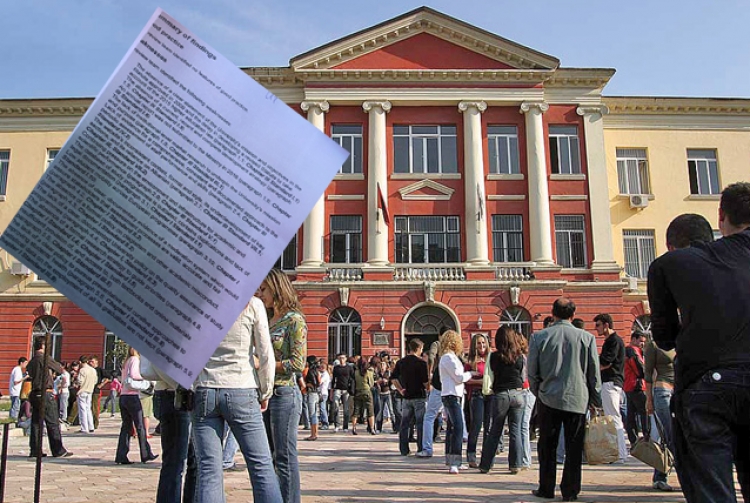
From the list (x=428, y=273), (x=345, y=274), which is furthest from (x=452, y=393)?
(x=345, y=274)

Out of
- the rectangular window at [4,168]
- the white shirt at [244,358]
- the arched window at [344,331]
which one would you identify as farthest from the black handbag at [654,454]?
the rectangular window at [4,168]

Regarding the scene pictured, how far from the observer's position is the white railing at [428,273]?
26344 mm

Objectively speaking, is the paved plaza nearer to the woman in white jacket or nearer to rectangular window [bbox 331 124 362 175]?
the woman in white jacket

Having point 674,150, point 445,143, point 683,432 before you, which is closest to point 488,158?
point 445,143

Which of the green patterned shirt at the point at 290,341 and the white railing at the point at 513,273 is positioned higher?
the white railing at the point at 513,273

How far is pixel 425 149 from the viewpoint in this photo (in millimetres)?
28500

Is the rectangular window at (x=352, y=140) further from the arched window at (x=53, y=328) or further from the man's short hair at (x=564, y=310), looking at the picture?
the man's short hair at (x=564, y=310)

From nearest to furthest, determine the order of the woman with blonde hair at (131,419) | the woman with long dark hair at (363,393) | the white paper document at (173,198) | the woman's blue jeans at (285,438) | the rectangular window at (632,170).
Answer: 1. the white paper document at (173,198)
2. the woman's blue jeans at (285,438)
3. the woman with blonde hair at (131,419)
4. the woman with long dark hair at (363,393)
5. the rectangular window at (632,170)

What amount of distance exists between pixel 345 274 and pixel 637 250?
13224mm

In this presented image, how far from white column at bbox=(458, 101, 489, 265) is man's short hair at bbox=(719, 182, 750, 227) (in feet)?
76.1

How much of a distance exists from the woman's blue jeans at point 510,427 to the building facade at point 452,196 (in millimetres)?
17727

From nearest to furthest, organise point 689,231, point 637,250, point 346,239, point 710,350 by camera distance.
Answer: point 710,350 → point 689,231 → point 346,239 → point 637,250

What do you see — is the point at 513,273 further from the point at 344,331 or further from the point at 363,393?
the point at 363,393

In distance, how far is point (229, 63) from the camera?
3.03 metres
